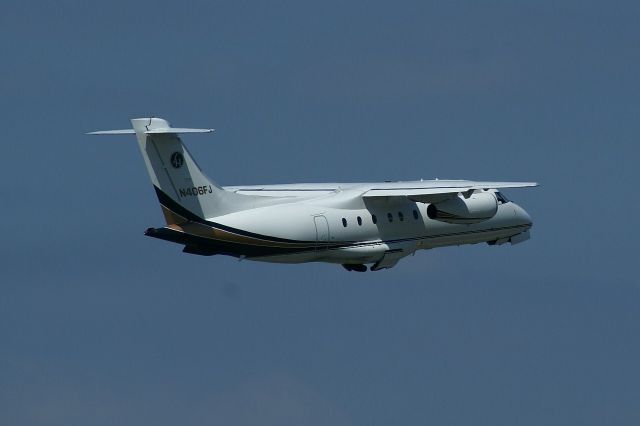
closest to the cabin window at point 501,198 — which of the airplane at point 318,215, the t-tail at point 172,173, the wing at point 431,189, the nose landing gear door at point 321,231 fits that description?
the airplane at point 318,215

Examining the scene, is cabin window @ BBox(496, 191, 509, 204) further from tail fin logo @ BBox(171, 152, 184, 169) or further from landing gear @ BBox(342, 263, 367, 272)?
tail fin logo @ BBox(171, 152, 184, 169)

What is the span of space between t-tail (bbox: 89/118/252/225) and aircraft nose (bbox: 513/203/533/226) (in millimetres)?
9534

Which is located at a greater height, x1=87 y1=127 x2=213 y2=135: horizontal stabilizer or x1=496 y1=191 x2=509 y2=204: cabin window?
x1=87 y1=127 x2=213 y2=135: horizontal stabilizer

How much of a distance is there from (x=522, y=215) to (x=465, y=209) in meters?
3.69

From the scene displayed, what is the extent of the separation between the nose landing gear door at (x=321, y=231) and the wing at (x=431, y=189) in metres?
1.57

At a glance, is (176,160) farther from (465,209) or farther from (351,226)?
(465,209)

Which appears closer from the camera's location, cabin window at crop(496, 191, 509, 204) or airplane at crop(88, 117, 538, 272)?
airplane at crop(88, 117, 538, 272)

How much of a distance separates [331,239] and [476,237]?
533 cm

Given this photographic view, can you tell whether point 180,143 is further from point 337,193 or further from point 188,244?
point 337,193

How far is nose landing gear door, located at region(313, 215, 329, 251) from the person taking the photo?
1631 inches

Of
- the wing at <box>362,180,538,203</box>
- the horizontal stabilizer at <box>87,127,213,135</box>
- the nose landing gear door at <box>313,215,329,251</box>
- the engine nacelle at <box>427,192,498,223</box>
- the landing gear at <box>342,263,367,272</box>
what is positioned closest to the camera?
the horizontal stabilizer at <box>87,127,213,135</box>

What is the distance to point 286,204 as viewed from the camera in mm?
41375

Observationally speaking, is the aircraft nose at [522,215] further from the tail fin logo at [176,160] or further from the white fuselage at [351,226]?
the tail fin logo at [176,160]

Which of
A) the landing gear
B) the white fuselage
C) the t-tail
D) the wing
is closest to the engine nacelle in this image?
the wing
